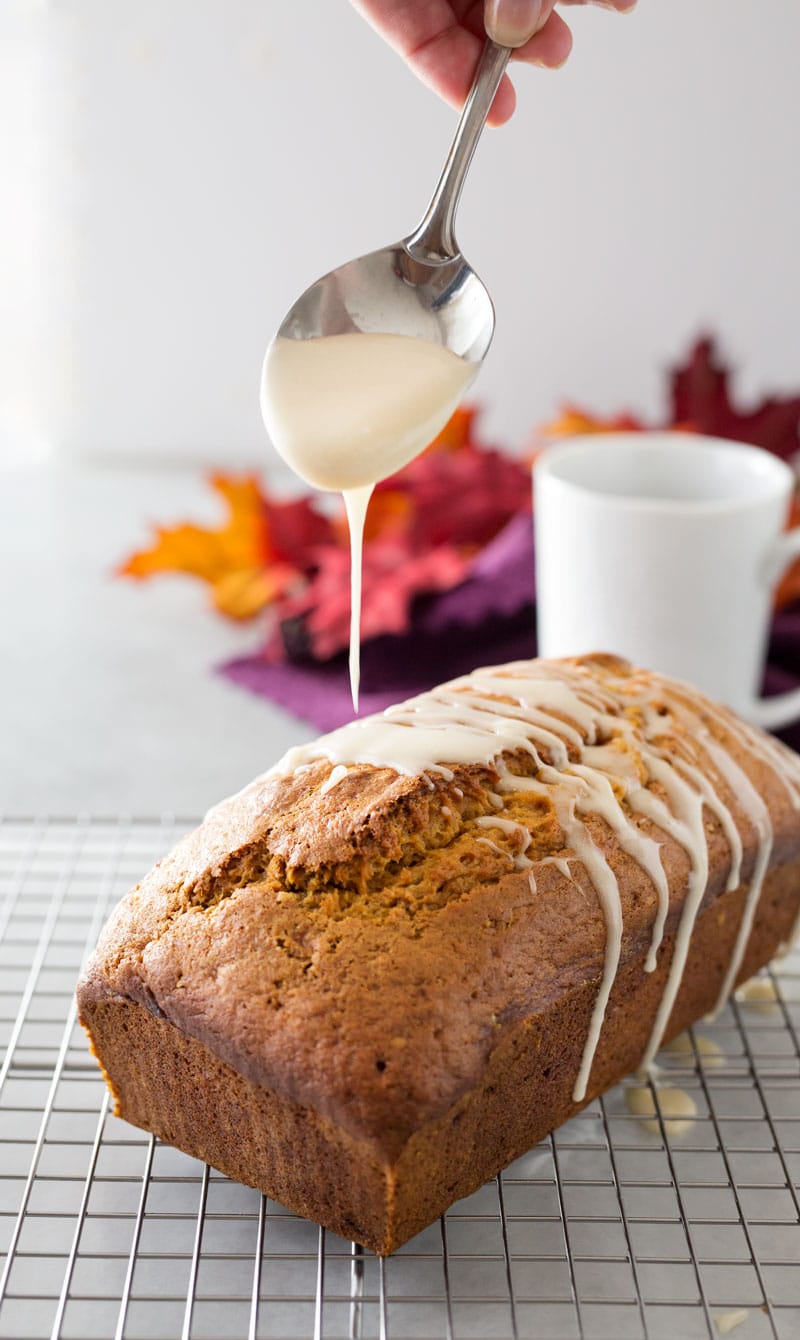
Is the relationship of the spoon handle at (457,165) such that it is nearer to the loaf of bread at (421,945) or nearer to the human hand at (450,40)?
the human hand at (450,40)

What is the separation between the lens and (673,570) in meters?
1.83

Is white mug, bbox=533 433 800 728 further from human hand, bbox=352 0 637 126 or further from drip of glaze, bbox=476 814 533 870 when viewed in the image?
drip of glaze, bbox=476 814 533 870

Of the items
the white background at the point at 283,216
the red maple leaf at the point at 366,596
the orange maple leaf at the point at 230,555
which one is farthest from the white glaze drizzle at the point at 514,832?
the white background at the point at 283,216

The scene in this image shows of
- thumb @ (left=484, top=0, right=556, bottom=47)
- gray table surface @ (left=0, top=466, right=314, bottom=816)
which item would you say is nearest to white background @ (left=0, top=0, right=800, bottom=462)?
gray table surface @ (left=0, top=466, right=314, bottom=816)

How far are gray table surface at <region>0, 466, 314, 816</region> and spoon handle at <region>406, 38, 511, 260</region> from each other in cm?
87

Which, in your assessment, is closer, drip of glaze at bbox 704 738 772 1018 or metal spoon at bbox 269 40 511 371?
metal spoon at bbox 269 40 511 371

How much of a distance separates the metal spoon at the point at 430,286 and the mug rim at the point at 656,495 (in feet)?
1.81

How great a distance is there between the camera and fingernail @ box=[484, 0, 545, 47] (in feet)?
4.26

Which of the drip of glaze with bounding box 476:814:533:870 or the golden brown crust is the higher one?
the drip of glaze with bounding box 476:814:533:870

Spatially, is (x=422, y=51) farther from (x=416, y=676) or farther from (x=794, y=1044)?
(x=794, y=1044)

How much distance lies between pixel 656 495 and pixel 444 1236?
46.7 inches

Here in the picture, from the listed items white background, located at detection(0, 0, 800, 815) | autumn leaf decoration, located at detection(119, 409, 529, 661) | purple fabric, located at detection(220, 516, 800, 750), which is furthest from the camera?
white background, located at detection(0, 0, 800, 815)

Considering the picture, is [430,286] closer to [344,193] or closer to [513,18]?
[513,18]

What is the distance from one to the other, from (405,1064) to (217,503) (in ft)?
6.97
